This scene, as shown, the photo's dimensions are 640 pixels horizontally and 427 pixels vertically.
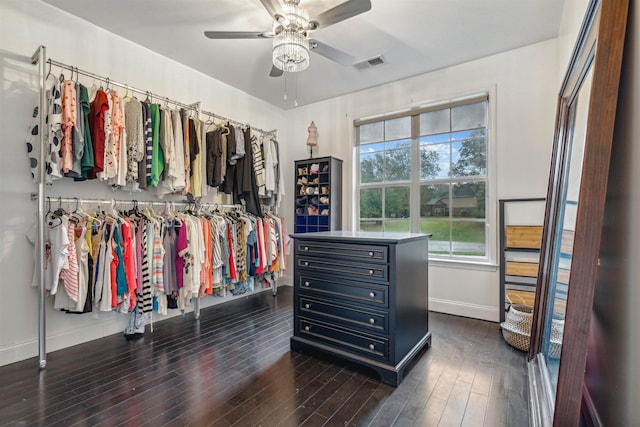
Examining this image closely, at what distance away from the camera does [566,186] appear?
1754 mm

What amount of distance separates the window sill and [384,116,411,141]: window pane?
66.5 inches

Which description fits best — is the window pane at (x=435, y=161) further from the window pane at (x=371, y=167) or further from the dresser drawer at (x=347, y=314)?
the dresser drawer at (x=347, y=314)

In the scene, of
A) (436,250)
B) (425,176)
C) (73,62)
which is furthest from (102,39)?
(436,250)

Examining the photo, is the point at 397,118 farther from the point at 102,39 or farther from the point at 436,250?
the point at 102,39

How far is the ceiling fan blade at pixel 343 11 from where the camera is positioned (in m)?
1.85

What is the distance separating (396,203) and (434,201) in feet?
1.64

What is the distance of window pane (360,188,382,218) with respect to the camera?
13.9ft

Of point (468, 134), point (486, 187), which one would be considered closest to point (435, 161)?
A: point (468, 134)

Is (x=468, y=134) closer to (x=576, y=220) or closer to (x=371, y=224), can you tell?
(x=371, y=224)

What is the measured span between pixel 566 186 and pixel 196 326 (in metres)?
3.37

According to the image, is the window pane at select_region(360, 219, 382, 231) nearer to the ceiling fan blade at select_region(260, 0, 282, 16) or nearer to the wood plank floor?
the wood plank floor

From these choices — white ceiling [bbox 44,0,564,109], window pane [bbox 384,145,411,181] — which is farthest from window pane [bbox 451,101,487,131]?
window pane [bbox 384,145,411,181]

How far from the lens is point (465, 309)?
3428mm

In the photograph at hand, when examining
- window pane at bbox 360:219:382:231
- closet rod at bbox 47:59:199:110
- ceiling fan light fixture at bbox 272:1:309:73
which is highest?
ceiling fan light fixture at bbox 272:1:309:73
